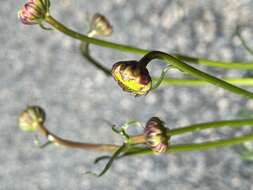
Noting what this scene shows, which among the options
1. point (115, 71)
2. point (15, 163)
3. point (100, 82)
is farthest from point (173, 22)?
point (115, 71)

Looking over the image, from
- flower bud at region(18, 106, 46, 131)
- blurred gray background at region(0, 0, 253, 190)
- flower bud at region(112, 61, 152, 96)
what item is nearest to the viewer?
flower bud at region(112, 61, 152, 96)

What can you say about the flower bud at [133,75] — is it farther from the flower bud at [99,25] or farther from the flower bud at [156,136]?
the flower bud at [99,25]

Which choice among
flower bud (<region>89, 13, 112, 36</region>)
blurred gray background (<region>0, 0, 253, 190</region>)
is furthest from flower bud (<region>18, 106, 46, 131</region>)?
blurred gray background (<region>0, 0, 253, 190</region>)

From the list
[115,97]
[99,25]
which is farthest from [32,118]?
[115,97]

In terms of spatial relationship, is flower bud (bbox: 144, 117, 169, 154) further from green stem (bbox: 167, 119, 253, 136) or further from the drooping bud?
the drooping bud

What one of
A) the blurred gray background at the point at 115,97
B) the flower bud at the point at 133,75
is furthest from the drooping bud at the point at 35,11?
the blurred gray background at the point at 115,97

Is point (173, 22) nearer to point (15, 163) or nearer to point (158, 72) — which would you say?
point (158, 72)
